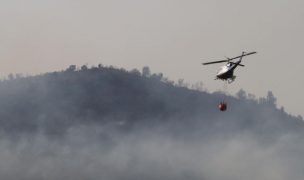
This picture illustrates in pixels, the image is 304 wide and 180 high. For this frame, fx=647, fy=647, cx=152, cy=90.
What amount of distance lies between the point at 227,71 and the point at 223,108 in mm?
12143

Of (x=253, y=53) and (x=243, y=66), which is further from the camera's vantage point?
(x=243, y=66)

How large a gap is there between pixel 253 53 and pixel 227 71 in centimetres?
996

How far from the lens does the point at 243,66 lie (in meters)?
125

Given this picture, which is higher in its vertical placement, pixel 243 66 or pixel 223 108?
pixel 243 66

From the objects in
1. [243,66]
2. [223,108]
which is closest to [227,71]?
[243,66]

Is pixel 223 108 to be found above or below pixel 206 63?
below

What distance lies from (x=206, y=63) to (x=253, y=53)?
9.60 m

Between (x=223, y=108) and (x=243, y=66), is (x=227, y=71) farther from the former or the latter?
(x=223, y=108)

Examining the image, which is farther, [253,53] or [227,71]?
[227,71]

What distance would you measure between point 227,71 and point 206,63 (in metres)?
5.99

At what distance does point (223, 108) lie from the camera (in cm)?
11588

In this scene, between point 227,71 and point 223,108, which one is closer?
point 223,108

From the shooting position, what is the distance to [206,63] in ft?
400

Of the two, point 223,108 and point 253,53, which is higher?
point 253,53
